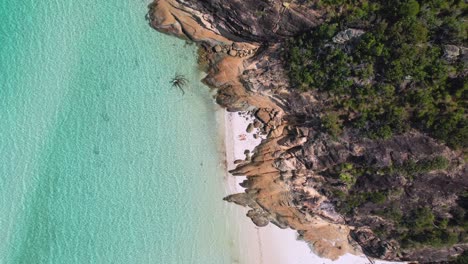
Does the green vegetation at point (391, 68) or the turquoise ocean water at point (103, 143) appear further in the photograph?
the turquoise ocean water at point (103, 143)

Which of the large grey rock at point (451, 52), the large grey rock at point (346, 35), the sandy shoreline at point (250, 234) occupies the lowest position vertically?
the sandy shoreline at point (250, 234)

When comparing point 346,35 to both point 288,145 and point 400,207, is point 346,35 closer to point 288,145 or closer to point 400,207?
point 288,145

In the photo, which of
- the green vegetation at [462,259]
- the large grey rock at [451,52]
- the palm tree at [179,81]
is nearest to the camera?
the large grey rock at [451,52]

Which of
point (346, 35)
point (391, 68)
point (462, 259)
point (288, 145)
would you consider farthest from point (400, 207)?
point (346, 35)

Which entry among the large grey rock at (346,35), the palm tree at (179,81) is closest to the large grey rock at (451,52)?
the large grey rock at (346,35)

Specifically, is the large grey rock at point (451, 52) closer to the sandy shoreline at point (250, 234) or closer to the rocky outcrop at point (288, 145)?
the rocky outcrop at point (288, 145)

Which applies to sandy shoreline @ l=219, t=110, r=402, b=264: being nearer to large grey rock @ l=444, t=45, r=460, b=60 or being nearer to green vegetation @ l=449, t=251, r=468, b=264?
green vegetation @ l=449, t=251, r=468, b=264

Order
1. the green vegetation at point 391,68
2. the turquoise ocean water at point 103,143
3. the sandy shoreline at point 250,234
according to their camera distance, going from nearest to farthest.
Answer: the green vegetation at point 391,68 < the turquoise ocean water at point 103,143 < the sandy shoreline at point 250,234
